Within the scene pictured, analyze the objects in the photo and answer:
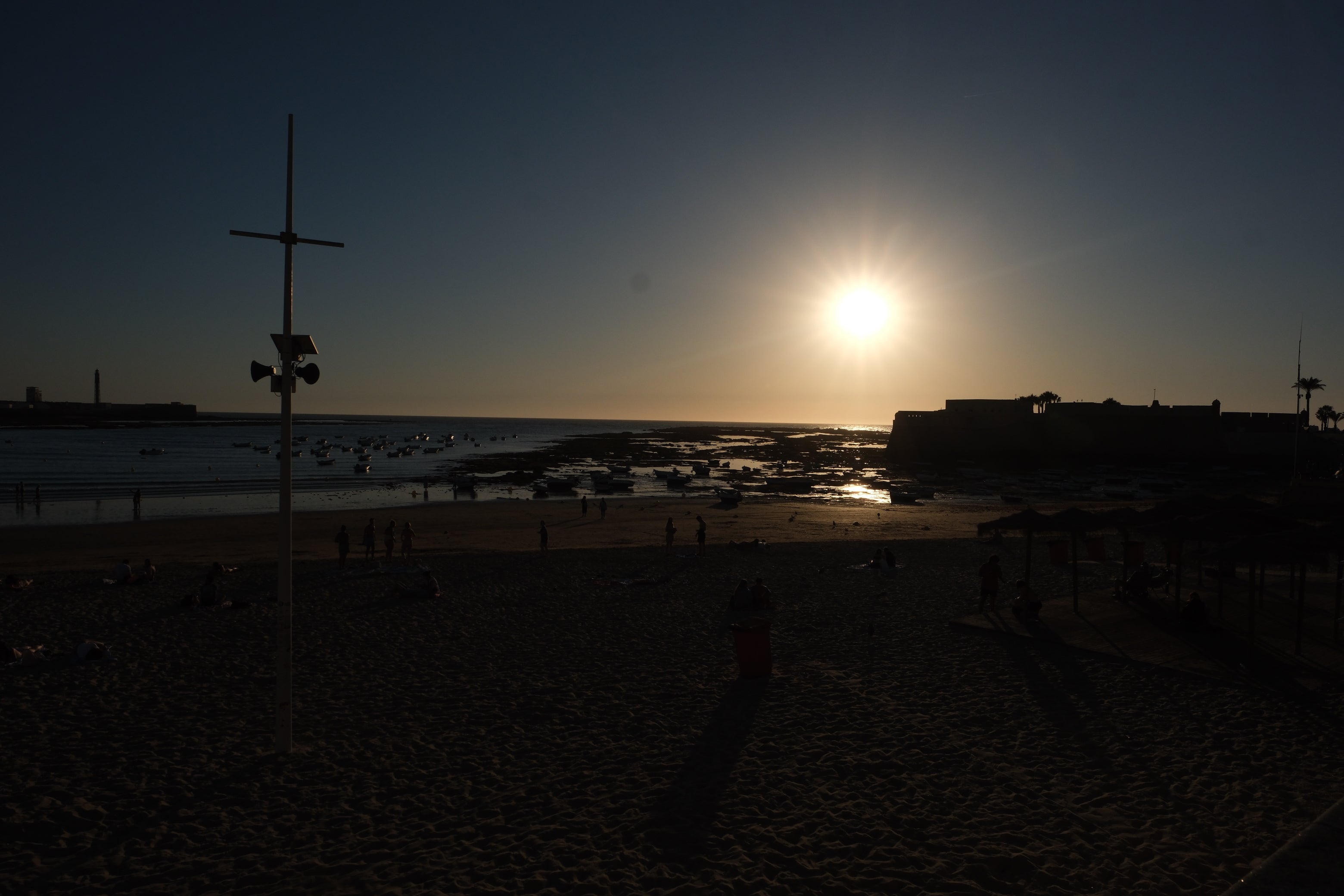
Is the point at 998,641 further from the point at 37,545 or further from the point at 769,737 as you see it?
the point at 37,545

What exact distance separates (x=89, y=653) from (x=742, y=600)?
11.9 metres

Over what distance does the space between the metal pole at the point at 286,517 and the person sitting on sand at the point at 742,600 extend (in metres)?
9.77

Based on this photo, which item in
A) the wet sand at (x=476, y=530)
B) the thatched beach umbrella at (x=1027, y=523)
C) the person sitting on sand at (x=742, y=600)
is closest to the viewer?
the thatched beach umbrella at (x=1027, y=523)

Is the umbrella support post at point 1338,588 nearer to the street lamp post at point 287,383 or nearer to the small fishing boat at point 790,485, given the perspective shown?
the street lamp post at point 287,383

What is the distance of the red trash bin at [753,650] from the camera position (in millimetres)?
11398

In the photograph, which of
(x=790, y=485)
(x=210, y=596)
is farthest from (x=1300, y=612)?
(x=790, y=485)

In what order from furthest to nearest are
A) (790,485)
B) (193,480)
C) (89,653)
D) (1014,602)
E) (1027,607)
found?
(790,485) < (193,480) < (1014,602) < (1027,607) < (89,653)

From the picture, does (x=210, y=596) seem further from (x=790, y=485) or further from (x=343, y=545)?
(x=790, y=485)

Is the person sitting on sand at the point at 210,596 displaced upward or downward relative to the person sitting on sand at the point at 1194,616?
downward

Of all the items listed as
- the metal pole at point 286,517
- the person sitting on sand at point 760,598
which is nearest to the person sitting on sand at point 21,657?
the metal pole at point 286,517

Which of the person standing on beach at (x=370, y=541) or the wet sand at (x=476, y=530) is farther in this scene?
the wet sand at (x=476, y=530)

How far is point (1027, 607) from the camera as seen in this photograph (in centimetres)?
1462

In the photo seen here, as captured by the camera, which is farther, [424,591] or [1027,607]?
[424,591]

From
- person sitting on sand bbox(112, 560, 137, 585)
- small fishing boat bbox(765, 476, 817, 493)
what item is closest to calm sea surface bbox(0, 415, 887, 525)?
small fishing boat bbox(765, 476, 817, 493)
